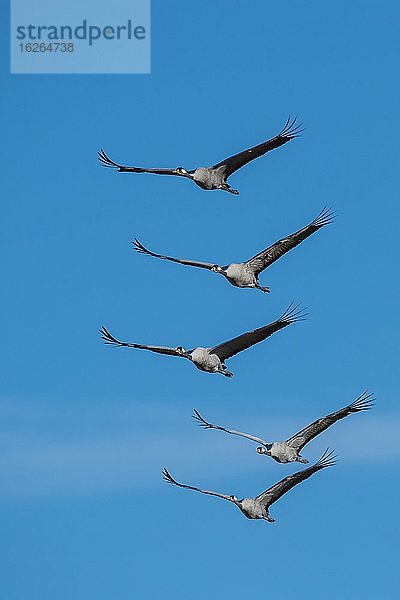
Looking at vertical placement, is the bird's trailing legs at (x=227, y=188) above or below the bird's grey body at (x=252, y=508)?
above

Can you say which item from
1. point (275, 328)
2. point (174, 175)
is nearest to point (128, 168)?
point (174, 175)

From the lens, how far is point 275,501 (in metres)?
67.3

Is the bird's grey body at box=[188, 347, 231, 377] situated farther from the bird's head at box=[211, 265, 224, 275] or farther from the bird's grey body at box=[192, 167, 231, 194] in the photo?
the bird's grey body at box=[192, 167, 231, 194]

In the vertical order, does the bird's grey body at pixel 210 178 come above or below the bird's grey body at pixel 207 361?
above

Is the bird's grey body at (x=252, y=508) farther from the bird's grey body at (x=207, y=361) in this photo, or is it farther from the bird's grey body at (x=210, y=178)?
the bird's grey body at (x=210, y=178)

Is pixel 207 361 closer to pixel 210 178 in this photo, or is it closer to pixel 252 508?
pixel 210 178

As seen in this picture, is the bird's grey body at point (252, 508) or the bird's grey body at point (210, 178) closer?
the bird's grey body at point (210, 178)

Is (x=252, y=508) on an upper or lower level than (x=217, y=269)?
lower

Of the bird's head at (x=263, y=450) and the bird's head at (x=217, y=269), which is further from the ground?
the bird's head at (x=217, y=269)

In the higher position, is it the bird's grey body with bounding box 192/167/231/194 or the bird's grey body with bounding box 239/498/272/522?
the bird's grey body with bounding box 192/167/231/194

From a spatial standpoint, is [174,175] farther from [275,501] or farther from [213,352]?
[275,501]

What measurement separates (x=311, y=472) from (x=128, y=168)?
10.7 metres

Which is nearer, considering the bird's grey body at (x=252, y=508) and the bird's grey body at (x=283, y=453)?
the bird's grey body at (x=283, y=453)

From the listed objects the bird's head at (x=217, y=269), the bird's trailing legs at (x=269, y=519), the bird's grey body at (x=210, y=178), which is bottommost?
the bird's trailing legs at (x=269, y=519)
